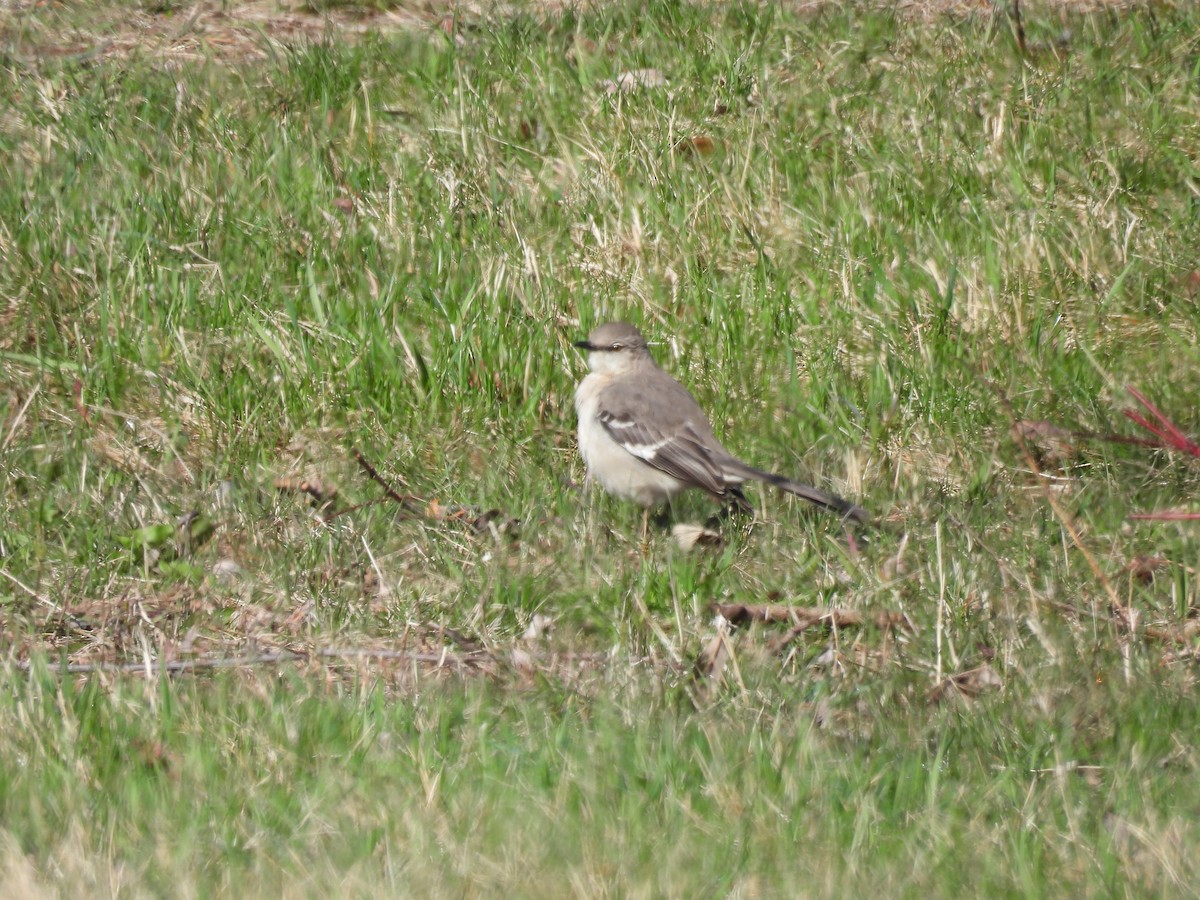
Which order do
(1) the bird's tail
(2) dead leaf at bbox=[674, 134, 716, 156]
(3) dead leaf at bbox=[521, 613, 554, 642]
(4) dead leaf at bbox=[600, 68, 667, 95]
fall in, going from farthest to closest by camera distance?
(4) dead leaf at bbox=[600, 68, 667, 95] < (2) dead leaf at bbox=[674, 134, 716, 156] < (1) the bird's tail < (3) dead leaf at bbox=[521, 613, 554, 642]

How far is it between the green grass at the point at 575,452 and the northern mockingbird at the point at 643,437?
0.16m

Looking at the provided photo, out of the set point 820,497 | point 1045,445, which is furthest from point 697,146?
point 820,497

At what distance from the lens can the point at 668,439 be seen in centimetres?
630

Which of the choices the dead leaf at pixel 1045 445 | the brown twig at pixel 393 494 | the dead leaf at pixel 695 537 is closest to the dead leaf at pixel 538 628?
the dead leaf at pixel 695 537

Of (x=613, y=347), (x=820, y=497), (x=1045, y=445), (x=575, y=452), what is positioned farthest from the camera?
(x=575, y=452)

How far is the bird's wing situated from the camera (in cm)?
616

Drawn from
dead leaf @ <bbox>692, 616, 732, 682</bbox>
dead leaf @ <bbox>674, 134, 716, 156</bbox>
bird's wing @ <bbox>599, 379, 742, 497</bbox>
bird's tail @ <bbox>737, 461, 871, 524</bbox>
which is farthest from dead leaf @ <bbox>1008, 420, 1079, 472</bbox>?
dead leaf @ <bbox>674, 134, 716, 156</bbox>

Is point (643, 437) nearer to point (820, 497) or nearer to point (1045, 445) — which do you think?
point (820, 497)

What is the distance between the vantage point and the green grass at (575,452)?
397 cm

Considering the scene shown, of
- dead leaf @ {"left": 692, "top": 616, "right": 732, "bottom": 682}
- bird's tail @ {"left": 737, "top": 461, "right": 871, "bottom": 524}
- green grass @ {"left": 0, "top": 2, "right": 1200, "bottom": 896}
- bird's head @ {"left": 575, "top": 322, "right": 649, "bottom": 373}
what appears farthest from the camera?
bird's head @ {"left": 575, "top": 322, "right": 649, "bottom": 373}

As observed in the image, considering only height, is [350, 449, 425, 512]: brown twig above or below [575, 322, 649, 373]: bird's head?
below

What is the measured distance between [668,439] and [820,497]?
766 mm

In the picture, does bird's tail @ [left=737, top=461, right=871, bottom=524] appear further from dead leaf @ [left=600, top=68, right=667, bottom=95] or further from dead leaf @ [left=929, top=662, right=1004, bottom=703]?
dead leaf @ [left=600, top=68, right=667, bottom=95]

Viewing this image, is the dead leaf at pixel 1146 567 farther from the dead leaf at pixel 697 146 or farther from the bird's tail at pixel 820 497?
the dead leaf at pixel 697 146
